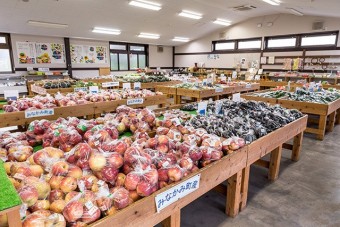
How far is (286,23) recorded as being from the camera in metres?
10.6

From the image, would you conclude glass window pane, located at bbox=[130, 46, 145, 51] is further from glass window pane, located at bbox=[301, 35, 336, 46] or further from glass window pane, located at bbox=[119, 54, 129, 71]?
glass window pane, located at bbox=[301, 35, 336, 46]

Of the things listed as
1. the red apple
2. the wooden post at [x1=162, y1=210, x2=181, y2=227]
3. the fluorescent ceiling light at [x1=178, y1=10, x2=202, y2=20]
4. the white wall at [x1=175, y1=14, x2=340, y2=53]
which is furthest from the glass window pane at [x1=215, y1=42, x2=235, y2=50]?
the red apple

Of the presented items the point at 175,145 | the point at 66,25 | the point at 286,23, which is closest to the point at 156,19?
the point at 66,25

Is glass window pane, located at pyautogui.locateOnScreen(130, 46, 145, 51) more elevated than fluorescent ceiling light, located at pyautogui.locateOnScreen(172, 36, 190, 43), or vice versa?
fluorescent ceiling light, located at pyautogui.locateOnScreen(172, 36, 190, 43)

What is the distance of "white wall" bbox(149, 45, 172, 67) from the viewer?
1479 centimetres

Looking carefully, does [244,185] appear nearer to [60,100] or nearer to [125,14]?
[60,100]

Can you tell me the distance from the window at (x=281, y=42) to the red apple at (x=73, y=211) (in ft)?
38.8

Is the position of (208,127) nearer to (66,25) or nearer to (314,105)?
(314,105)

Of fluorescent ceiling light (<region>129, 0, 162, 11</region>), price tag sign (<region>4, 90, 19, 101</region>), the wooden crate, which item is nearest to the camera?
the wooden crate

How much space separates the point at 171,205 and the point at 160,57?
1456 centimetres

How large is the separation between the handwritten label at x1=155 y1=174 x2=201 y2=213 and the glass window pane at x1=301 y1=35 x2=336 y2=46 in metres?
10.8

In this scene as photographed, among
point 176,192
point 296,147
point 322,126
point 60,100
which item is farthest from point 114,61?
point 176,192

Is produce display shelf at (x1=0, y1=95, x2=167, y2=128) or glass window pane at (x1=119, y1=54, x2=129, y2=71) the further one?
glass window pane at (x1=119, y1=54, x2=129, y2=71)

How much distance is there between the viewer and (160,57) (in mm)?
15328
